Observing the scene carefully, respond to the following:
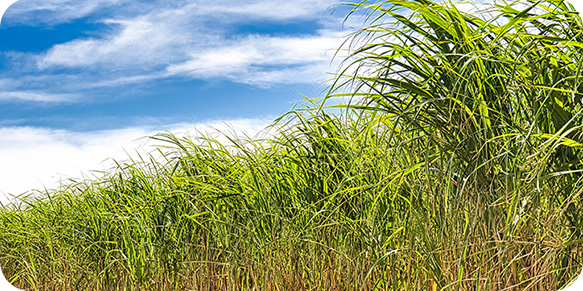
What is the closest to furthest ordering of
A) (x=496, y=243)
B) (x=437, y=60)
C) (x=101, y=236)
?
(x=496, y=243), (x=437, y=60), (x=101, y=236)

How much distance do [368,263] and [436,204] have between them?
1.56ft

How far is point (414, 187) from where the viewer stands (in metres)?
1.93

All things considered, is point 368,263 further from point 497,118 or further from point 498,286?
point 497,118

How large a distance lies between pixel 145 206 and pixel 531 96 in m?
2.11

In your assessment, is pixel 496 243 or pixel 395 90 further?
pixel 395 90

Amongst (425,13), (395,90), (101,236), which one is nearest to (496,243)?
(395,90)

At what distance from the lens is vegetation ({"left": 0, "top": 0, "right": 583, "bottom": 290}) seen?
158 centimetres

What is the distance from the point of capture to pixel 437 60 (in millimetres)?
1763

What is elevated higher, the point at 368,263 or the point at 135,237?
the point at 135,237

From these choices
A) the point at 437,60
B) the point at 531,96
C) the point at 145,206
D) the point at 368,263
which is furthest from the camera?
the point at 145,206

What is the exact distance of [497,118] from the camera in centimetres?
166

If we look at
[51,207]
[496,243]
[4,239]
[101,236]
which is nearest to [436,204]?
[496,243]

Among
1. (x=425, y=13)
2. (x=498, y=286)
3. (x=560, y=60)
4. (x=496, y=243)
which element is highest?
(x=425, y=13)

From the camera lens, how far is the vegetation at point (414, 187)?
1.58 meters
